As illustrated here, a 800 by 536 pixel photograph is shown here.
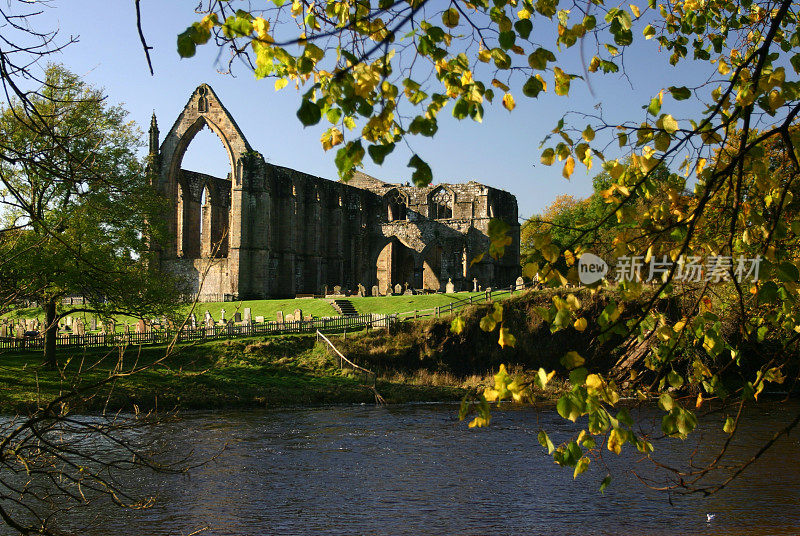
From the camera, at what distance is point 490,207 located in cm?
6412

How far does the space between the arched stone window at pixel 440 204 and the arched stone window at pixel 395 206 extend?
3140 millimetres

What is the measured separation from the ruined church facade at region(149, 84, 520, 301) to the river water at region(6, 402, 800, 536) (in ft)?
107

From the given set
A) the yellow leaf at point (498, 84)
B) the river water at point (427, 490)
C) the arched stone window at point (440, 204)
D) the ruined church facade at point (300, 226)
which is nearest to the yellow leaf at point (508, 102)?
the yellow leaf at point (498, 84)

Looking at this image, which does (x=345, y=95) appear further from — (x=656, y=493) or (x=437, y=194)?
(x=437, y=194)

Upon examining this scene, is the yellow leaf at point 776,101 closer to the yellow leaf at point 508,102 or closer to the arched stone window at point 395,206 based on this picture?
the yellow leaf at point 508,102

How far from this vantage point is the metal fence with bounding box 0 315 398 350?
29.9 meters

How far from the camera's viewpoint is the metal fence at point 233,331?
98.0 ft

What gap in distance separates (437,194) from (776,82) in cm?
6173

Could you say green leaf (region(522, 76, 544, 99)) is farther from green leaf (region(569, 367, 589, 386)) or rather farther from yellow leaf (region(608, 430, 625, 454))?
yellow leaf (region(608, 430, 625, 454))

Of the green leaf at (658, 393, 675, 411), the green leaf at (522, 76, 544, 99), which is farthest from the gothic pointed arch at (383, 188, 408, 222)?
the green leaf at (658, 393, 675, 411)

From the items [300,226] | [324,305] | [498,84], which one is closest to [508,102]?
[498,84]

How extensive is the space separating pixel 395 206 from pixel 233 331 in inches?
1422

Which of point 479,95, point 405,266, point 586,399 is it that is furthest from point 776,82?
point 405,266

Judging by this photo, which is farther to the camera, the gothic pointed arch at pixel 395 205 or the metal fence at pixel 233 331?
the gothic pointed arch at pixel 395 205
